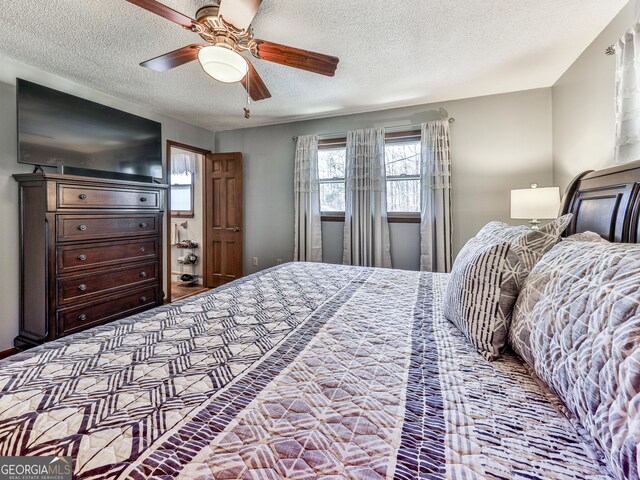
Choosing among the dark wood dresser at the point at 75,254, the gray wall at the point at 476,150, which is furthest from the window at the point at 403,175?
the dark wood dresser at the point at 75,254

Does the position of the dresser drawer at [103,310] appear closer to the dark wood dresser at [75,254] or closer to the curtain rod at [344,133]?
the dark wood dresser at [75,254]

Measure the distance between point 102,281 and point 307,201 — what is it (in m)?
2.50

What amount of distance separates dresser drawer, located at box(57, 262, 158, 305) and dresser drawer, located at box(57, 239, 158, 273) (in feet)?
0.27

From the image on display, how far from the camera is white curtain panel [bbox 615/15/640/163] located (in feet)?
5.48

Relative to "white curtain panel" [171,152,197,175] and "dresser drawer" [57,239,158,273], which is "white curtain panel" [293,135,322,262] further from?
"white curtain panel" [171,152,197,175]

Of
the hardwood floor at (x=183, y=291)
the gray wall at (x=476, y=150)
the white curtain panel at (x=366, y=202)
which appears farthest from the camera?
the hardwood floor at (x=183, y=291)

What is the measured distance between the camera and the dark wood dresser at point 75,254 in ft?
7.73

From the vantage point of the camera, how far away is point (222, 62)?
1718mm

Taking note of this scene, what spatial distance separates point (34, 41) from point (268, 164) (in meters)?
2.61

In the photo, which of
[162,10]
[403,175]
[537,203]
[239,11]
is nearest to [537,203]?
[537,203]

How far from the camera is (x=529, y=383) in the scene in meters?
0.80

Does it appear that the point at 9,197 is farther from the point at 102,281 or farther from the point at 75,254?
the point at 102,281

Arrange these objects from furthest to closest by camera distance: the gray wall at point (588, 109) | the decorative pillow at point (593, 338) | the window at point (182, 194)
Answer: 1. the window at point (182, 194)
2. the gray wall at point (588, 109)
3. the decorative pillow at point (593, 338)

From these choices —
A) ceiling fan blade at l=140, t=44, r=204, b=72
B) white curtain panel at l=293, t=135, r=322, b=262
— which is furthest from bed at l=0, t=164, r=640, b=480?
white curtain panel at l=293, t=135, r=322, b=262
